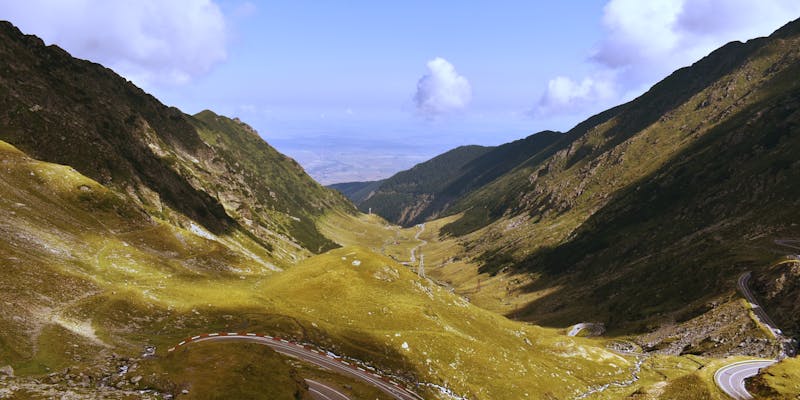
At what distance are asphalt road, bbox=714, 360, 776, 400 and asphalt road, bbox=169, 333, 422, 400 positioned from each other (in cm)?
5065

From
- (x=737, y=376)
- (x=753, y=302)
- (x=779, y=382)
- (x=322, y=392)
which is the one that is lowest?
(x=753, y=302)

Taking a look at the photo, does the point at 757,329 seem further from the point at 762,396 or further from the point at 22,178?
the point at 22,178

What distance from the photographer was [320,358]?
67062 mm

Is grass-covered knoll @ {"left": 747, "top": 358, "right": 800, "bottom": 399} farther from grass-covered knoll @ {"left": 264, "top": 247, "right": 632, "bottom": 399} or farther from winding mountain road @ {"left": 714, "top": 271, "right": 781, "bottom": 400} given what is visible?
grass-covered knoll @ {"left": 264, "top": 247, "right": 632, "bottom": 399}

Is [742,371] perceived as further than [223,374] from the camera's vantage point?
Yes

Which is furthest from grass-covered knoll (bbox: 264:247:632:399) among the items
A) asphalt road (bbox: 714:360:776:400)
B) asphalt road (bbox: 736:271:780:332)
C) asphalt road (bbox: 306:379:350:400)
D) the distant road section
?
asphalt road (bbox: 736:271:780:332)

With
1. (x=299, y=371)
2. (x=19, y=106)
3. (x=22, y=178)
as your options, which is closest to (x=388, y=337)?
(x=299, y=371)

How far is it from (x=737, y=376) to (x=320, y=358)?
77791mm

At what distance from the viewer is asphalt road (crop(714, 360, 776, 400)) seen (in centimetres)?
6958

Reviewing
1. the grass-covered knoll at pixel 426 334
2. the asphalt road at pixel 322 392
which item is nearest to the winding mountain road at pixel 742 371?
the grass-covered knoll at pixel 426 334

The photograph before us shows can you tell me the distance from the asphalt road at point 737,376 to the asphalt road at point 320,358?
50.7m

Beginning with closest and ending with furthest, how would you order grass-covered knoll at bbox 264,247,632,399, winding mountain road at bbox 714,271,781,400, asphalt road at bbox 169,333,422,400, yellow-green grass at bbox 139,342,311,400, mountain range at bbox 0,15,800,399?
yellow-green grass at bbox 139,342,311,400 → mountain range at bbox 0,15,800,399 → asphalt road at bbox 169,333,422,400 → winding mountain road at bbox 714,271,781,400 → grass-covered knoll at bbox 264,247,632,399

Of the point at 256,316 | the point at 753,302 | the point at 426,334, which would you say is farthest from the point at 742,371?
the point at 256,316

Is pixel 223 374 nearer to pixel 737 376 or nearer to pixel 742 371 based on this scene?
pixel 737 376
